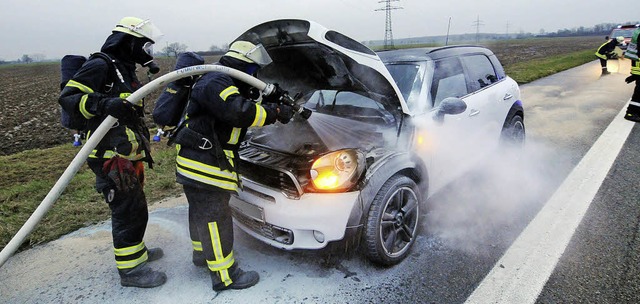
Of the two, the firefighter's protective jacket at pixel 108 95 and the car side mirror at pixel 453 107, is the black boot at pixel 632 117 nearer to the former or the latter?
the car side mirror at pixel 453 107

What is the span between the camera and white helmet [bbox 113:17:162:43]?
104 inches

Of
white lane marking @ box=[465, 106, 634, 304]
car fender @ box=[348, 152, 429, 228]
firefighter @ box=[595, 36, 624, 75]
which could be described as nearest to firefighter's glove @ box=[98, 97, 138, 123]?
car fender @ box=[348, 152, 429, 228]

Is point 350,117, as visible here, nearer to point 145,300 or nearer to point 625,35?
point 145,300

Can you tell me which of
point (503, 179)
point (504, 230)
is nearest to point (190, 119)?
point (504, 230)

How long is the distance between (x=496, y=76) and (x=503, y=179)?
1.24 metres

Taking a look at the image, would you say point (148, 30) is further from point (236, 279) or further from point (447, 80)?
point (447, 80)

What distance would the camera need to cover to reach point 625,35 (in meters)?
17.3

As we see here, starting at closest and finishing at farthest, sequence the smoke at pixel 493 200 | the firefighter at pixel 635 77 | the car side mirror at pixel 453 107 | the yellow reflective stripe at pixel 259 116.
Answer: the yellow reflective stripe at pixel 259 116 < the car side mirror at pixel 453 107 < the smoke at pixel 493 200 < the firefighter at pixel 635 77

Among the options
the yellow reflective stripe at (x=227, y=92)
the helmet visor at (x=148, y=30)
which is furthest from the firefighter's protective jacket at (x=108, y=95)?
the yellow reflective stripe at (x=227, y=92)

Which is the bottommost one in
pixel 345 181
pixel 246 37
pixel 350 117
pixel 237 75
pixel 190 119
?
pixel 345 181

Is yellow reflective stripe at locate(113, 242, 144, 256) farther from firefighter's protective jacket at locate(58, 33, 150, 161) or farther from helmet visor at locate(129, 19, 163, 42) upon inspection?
helmet visor at locate(129, 19, 163, 42)

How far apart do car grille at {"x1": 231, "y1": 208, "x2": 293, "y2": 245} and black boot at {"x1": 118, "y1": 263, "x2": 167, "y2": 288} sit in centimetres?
70

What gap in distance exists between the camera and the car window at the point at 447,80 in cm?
345

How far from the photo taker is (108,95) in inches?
101
